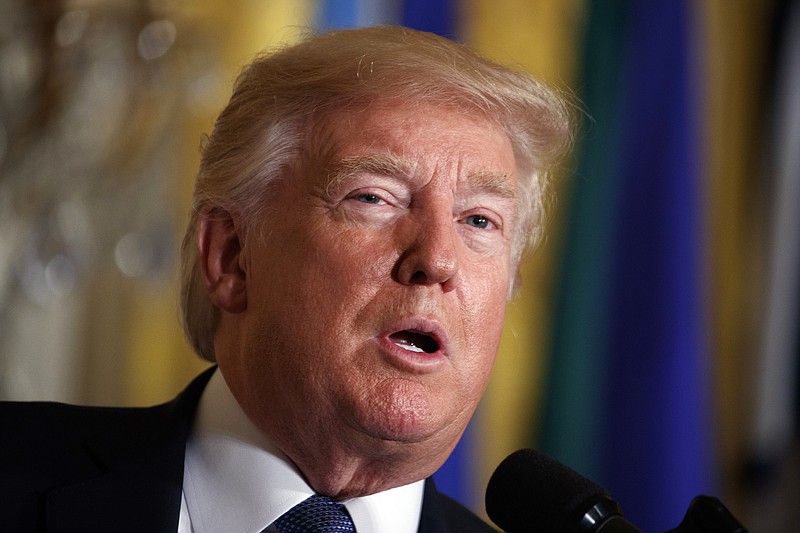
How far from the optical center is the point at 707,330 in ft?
9.63

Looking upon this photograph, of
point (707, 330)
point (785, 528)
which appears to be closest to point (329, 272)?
point (707, 330)

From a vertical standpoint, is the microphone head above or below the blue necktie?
above

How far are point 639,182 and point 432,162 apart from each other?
1706 millimetres

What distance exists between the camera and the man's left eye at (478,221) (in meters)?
1.53

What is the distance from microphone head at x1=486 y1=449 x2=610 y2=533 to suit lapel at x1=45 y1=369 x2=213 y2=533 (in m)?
0.57

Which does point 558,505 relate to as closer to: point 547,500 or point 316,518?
point 547,500

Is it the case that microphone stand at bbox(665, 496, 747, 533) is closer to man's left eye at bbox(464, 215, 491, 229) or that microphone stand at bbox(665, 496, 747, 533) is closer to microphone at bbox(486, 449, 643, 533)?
microphone at bbox(486, 449, 643, 533)

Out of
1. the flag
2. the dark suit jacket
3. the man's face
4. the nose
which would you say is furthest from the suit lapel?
the flag

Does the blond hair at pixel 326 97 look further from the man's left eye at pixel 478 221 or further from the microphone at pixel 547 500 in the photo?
the microphone at pixel 547 500

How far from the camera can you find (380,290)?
1.39m

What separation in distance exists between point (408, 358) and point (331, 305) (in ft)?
0.45


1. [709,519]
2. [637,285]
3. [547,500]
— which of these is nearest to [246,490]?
[547,500]

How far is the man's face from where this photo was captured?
4.51 ft

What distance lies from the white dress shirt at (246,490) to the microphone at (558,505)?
14.2 inches
